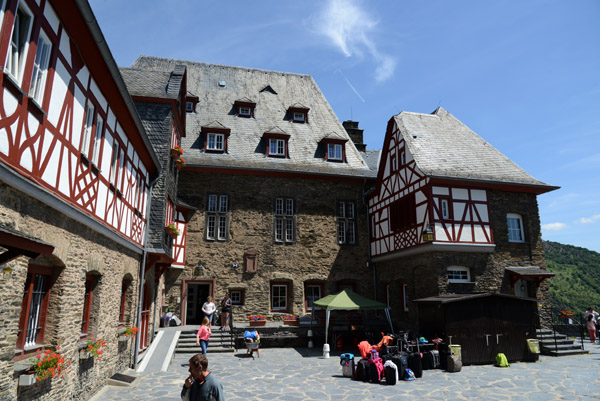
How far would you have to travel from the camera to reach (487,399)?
820 centimetres

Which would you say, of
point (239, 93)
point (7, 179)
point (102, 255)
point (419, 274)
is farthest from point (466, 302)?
point (239, 93)

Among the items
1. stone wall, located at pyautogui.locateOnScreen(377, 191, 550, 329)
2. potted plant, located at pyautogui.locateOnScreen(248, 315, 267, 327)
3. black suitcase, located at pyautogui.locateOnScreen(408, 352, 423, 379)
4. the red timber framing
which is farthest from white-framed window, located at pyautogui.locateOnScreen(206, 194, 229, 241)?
black suitcase, located at pyautogui.locateOnScreen(408, 352, 423, 379)

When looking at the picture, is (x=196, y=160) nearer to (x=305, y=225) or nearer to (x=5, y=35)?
(x=305, y=225)

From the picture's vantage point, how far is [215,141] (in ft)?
65.4

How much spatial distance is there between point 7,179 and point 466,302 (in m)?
12.4

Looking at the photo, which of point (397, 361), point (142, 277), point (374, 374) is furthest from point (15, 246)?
point (397, 361)

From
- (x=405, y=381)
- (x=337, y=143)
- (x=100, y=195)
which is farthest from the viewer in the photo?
(x=337, y=143)

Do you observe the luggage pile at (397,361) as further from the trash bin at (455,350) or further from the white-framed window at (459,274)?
the white-framed window at (459,274)

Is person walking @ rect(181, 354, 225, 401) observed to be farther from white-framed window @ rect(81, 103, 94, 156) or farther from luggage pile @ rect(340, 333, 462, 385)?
luggage pile @ rect(340, 333, 462, 385)

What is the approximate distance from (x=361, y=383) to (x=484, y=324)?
5.22 metres

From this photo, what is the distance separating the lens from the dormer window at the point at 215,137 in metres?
19.7

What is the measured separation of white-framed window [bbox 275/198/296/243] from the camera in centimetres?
1942

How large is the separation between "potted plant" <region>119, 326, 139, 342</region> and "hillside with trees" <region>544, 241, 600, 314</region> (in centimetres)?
4015

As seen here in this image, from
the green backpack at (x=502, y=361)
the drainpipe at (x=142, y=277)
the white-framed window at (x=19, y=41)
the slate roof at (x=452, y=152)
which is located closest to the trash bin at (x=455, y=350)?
the green backpack at (x=502, y=361)
